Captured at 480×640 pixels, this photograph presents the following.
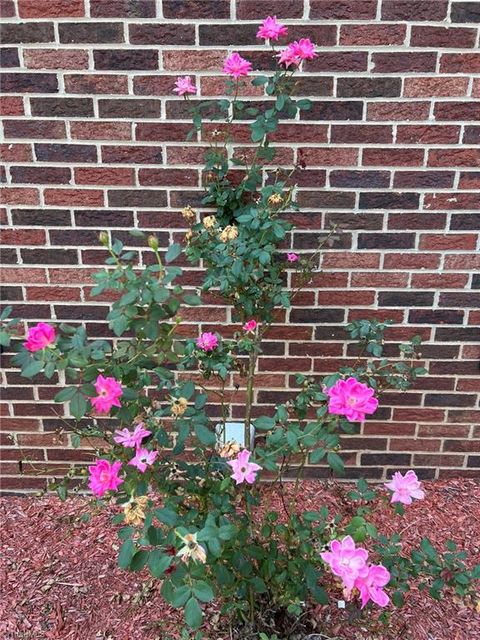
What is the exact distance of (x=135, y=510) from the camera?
4.79 feet

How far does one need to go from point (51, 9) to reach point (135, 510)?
1.66 meters

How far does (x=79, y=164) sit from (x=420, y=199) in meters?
1.22

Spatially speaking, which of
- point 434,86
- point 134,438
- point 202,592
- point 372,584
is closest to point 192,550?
A: point 202,592

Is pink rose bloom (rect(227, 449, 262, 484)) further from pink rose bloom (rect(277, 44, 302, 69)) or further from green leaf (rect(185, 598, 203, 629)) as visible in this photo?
pink rose bloom (rect(277, 44, 302, 69))

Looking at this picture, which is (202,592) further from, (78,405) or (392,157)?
(392,157)

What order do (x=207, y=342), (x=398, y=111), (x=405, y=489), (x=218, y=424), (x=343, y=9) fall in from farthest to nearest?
(x=218, y=424), (x=398, y=111), (x=343, y=9), (x=207, y=342), (x=405, y=489)

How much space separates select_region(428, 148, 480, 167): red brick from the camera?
7.63ft

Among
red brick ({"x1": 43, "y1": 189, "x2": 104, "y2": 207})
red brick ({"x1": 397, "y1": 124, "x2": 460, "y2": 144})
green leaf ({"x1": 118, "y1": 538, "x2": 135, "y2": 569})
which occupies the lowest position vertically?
green leaf ({"x1": 118, "y1": 538, "x2": 135, "y2": 569})

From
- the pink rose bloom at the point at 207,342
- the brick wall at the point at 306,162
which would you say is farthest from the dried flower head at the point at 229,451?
the brick wall at the point at 306,162

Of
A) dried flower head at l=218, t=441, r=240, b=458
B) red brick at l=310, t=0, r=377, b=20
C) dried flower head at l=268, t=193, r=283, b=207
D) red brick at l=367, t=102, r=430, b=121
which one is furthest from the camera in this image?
red brick at l=367, t=102, r=430, b=121

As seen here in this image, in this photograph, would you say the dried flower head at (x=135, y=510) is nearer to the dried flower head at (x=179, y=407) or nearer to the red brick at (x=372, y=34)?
the dried flower head at (x=179, y=407)

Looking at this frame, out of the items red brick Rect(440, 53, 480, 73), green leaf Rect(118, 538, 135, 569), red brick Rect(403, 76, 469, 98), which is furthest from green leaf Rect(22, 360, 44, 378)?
red brick Rect(440, 53, 480, 73)

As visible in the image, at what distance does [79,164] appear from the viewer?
2.34 metres

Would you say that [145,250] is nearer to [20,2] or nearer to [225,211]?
[225,211]
